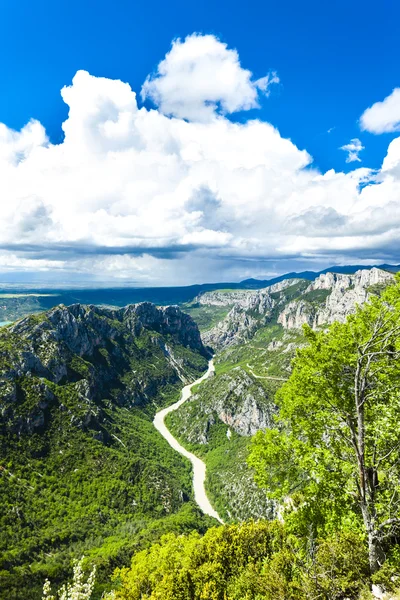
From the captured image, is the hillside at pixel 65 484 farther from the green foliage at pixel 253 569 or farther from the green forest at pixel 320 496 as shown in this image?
the green foliage at pixel 253 569

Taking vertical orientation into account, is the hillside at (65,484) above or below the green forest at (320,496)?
below

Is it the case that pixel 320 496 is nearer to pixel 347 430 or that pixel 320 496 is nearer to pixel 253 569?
pixel 347 430

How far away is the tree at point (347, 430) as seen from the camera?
46.4ft

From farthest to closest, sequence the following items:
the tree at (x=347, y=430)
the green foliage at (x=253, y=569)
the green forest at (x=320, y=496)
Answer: the green foliage at (x=253, y=569) < the green forest at (x=320, y=496) < the tree at (x=347, y=430)

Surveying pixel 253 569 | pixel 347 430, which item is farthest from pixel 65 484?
pixel 347 430

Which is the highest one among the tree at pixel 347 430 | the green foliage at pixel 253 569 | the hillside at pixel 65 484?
the tree at pixel 347 430

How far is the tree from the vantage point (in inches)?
557

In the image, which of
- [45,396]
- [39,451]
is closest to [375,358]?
[39,451]

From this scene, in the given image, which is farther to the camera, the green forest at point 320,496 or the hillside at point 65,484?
the hillside at point 65,484

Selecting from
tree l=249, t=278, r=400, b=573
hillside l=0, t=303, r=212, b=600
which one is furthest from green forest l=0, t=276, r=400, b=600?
hillside l=0, t=303, r=212, b=600

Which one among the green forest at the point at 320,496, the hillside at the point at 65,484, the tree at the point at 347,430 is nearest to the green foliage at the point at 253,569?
the green forest at the point at 320,496

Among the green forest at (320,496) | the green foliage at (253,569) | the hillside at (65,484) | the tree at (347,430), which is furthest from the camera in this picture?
the hillside at (65,484)

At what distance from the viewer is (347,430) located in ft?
55.7

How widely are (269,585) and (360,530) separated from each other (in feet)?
21.4
